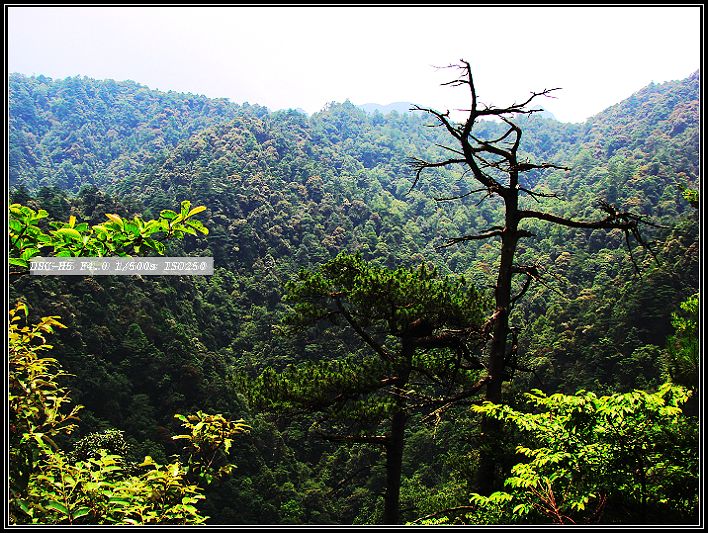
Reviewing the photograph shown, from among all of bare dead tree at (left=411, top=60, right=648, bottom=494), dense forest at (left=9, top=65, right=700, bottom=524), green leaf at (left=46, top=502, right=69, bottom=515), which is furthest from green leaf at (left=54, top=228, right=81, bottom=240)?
bare dead tree at (left=411, top=60, right=648, bottom=494)

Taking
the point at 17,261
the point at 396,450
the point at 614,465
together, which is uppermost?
the point at 17,261

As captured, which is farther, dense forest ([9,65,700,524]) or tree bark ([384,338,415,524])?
tree bark ([384,338,415,524])

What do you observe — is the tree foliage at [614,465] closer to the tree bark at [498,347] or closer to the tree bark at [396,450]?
the tree bark at [498,347]

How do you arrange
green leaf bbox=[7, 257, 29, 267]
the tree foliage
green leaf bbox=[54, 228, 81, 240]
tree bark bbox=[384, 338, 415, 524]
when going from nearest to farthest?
green leaf bbox=[54, 228, 81, 240], green leaf bbox=[7, 257, 29, 267], the tree foliage, tree bark bbox=[384, 338, 415, 524]

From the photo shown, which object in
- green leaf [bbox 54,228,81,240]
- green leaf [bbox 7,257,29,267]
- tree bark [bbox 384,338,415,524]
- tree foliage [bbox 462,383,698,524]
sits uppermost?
green leaf [bbox 54,228,81,240]

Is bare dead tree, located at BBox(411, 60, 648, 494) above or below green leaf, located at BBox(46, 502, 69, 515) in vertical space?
above

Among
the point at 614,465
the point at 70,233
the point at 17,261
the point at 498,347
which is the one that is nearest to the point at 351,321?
the point at 498,347

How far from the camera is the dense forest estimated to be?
2010 mm

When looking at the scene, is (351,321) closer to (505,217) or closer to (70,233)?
(505,217)

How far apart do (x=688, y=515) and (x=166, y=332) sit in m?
24.9

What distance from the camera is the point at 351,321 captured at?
5543 millimetres

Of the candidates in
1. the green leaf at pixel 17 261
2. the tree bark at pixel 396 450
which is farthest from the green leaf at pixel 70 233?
the tree bark at pixel 396 450

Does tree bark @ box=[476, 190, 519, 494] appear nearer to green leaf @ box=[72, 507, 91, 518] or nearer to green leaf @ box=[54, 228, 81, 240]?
green leaf @ box=[72, 507, 91, 518]

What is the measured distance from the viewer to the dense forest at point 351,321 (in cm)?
201
